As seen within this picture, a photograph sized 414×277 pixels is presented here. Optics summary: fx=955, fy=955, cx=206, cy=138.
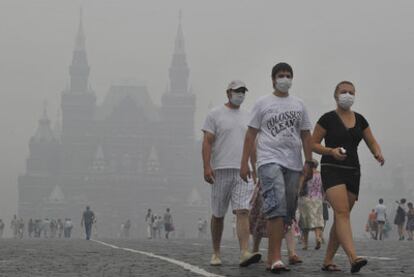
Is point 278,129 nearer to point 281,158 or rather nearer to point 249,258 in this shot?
point 281,158

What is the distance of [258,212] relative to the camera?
28.8 feet

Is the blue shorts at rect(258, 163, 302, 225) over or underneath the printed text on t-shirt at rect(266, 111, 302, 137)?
underneath

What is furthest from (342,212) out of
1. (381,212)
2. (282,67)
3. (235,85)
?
(381,212)

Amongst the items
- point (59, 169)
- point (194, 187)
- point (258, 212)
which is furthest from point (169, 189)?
point (258, 212)

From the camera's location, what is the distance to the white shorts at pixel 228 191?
7.87 m

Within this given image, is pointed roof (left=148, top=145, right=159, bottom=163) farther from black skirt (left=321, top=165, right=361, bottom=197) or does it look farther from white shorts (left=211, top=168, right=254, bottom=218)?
black skirt (left=321, top=165, right=361, bottom=197)

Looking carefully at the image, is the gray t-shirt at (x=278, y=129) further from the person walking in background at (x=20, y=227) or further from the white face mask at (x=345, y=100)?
the person walking in background at (x=20, y=227)

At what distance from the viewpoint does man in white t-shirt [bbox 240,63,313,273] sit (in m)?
7.21

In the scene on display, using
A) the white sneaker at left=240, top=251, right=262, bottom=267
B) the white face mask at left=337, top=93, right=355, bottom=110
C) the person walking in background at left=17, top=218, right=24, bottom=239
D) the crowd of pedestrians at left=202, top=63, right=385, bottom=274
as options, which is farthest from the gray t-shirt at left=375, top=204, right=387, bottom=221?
the person walking in background at left=17, top=218, right=24, bottom=239

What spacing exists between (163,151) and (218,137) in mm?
190559

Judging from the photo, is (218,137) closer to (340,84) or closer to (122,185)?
(340,84)

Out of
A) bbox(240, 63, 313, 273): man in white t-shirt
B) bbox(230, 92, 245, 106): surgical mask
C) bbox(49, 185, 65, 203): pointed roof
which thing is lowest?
bbox(240, 63, 313, 273): man in white t-shirt

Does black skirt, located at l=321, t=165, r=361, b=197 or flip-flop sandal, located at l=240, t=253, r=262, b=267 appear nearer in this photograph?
black skirt, located at l=321, t=165, r=361, b=197

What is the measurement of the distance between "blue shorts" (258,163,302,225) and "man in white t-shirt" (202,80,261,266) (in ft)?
1.93
